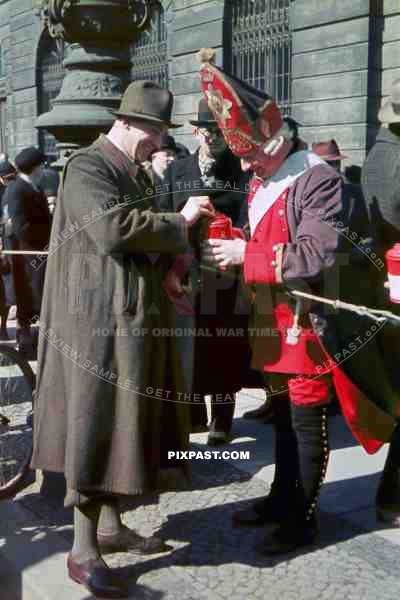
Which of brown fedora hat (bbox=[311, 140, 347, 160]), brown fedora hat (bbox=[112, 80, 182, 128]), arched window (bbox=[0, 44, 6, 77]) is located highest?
arched window (bbox=[0, 44, 6, 77])

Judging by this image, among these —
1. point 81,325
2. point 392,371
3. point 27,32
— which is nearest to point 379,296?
point 392,371

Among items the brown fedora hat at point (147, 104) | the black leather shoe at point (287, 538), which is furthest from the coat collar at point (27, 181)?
the black leather shoe at point (287, 538)

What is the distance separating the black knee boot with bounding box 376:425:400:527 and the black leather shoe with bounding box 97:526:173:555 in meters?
1.08

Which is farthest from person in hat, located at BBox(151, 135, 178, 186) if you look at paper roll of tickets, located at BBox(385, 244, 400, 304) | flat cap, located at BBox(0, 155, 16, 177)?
flat cap, located at BBox(0, 155, 16, 177)

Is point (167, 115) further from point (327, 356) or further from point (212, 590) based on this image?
point (212, 590)

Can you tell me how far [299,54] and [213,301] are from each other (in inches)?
336

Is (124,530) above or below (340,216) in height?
below

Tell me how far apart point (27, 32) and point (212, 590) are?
61.8 ft

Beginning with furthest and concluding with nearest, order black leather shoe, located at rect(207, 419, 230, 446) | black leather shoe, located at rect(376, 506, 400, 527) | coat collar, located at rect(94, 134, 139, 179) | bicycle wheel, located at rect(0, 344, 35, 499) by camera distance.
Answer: black leather shoe, located at rect(207, 419, 230, 446) → bicycle wheel, located at rect(0, 344, 35, 499) → black leather shoe, located at rect(376, 506, 400, 527) → coat collar, located at rect(94, 134, 139, 179)

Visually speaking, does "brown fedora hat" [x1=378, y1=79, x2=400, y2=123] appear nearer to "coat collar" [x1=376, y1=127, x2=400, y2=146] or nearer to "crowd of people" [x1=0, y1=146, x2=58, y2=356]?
"coat collar" [x1=376, y1=127, x2=400, y2=146]

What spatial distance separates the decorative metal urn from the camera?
4496 millimetres

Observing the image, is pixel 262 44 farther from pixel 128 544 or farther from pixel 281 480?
pixel 128 544

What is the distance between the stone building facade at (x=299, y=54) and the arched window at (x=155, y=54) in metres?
0.02

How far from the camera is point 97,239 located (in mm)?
2930
